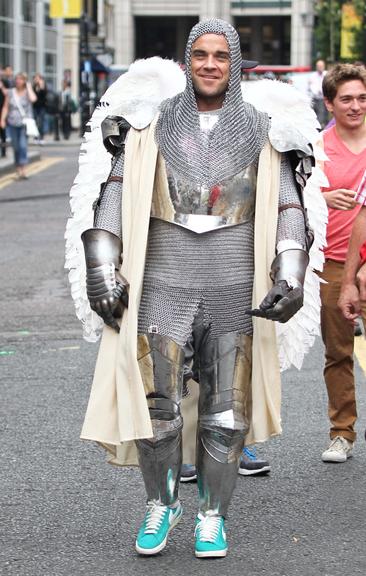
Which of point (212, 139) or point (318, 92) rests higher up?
point (212, 139)

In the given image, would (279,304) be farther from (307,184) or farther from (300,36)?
(300,36)

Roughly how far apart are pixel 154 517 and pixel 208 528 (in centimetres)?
20

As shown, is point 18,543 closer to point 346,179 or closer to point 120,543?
point 120,543

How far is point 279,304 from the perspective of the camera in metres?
4.60

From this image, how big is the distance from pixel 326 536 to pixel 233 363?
795 millimetres

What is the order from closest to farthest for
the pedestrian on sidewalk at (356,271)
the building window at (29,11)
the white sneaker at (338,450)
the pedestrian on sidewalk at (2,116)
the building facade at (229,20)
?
the pedestrian on sidewalk at (356,271) < the white sneaker at (338,450) < the pedestrian on sidewalk at (2,116) < the building window at (29,11) < the building facade at (229,20)

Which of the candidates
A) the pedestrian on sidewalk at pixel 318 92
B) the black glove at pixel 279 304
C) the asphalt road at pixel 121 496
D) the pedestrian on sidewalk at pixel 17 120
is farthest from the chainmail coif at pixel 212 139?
the pedestrian on sidewalk at pixel 318 92

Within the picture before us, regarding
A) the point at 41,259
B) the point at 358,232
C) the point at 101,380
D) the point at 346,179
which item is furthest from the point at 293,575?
the point at 41,259

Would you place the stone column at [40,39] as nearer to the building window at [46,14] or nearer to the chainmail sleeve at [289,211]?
the building window at [46,14]

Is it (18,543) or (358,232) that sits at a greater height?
(358,232)

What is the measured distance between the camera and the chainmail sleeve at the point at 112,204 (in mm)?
4836

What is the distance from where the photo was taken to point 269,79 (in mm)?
5137

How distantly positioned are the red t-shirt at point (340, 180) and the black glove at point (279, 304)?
161 centimetres

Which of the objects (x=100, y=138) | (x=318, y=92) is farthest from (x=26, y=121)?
(x=100, y=138)
